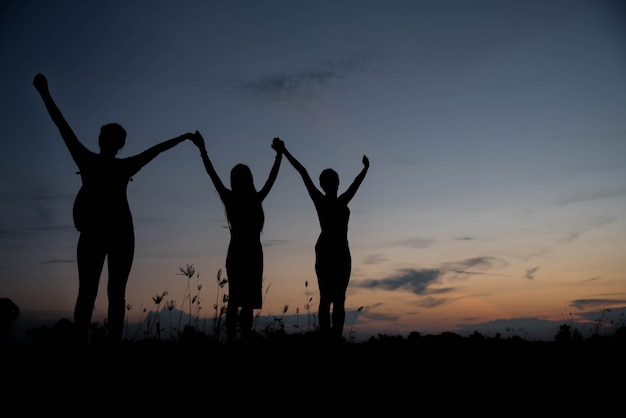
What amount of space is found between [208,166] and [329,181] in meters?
1.95

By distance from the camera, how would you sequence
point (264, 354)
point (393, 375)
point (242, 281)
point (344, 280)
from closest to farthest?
point (393, 375) → point (264, 354) → point (242, 281) → point (344, 280)

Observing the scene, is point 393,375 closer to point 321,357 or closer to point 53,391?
point 321,357

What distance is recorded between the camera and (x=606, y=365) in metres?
5.57

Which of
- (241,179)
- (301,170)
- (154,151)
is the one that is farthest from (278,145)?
(154,151)

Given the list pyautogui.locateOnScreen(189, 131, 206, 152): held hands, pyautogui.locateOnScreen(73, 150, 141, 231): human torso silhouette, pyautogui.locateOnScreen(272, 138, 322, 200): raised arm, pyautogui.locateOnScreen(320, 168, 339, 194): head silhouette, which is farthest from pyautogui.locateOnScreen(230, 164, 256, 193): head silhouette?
pyautogui.locateOnScreen(73, 150, 141, 231): human torso silhouette

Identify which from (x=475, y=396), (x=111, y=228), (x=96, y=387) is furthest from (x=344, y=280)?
(x=96, y=387)

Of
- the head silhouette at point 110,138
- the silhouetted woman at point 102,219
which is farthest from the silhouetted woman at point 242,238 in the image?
the silhouetted woman at point 102,219

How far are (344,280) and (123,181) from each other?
3556 millimetres

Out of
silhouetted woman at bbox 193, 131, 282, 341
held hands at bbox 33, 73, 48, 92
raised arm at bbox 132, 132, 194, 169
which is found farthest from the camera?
silhouetted woman at bbox 193, 131, 282, 341

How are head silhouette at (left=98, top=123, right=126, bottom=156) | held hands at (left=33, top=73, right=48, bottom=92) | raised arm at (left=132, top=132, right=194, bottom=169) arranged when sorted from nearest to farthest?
held hands at (left=33, top=73, right=48, bottom=92)
head silhouette at (left=98, top=123, right=126, bottom=156)
raised arm at (left=132, top=132, right=194, bottom=169)

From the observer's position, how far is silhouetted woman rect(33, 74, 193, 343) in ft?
16.3

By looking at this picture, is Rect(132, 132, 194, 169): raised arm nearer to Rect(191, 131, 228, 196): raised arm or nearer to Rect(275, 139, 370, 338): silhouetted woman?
Rect(191, 131, 228, 196): raised arm

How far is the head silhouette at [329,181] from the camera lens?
23.9 feet

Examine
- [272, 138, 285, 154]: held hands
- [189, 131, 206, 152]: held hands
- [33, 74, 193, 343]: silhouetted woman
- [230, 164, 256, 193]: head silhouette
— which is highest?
[272, 138, 285, 154]: held hands
